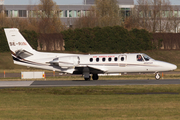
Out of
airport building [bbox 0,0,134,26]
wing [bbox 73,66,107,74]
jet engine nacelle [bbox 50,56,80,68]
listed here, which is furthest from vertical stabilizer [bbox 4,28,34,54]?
airport building [bbox 0,0,134,26]

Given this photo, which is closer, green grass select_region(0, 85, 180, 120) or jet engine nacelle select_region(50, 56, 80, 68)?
green grass select_region(0, 85, 180, 120)

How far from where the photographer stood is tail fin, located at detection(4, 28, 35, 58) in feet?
111

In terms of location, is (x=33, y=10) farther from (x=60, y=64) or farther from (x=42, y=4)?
(x=60, y=64)

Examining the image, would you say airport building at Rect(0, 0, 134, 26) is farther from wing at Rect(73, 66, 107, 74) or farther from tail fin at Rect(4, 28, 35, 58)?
wing at Rect(73, 66, 107, 74)

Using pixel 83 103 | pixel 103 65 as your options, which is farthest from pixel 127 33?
pixel 83 103

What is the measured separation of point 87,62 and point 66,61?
6.74 ft

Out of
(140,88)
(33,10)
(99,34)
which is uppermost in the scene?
(33,10)

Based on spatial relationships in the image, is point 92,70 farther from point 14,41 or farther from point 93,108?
point 93,108

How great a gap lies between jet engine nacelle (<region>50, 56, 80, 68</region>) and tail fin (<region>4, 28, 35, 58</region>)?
122 inches

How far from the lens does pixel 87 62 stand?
3303 cm

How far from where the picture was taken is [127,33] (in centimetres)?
6581

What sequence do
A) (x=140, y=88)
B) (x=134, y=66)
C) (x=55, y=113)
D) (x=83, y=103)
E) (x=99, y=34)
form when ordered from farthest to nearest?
(x=99, y=34), (x=134, y=66), (x=140, y=88), (x=83, y=103), (x=55, y=113)

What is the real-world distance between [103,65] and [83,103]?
15736mm

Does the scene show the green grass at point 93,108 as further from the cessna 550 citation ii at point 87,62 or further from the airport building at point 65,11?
the airport building at point 65,11
